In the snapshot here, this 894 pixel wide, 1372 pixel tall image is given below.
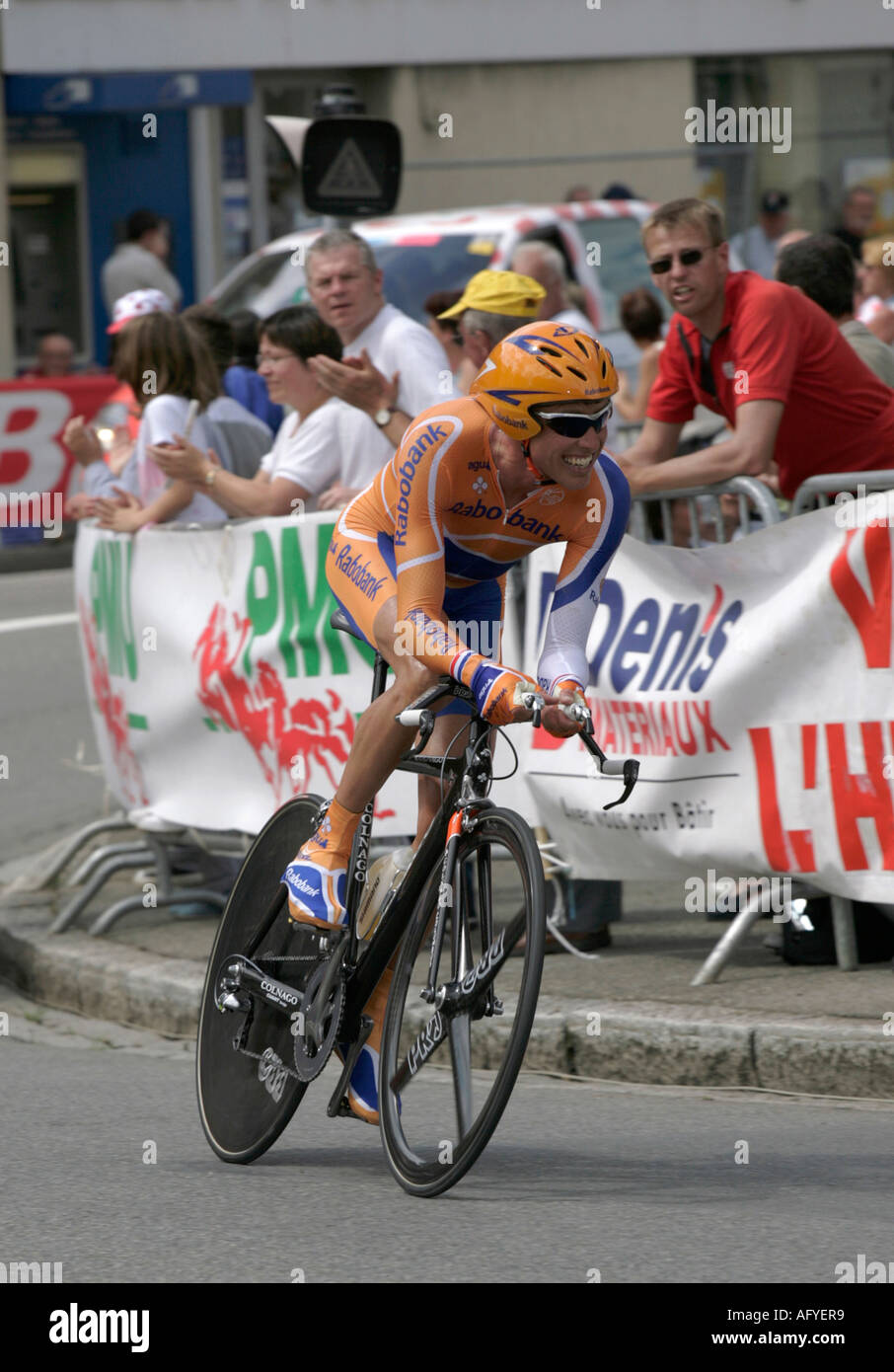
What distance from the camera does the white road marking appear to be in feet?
48.5

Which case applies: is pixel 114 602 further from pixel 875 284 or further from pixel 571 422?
pixel 875 284

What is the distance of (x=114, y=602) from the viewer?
27.6ft

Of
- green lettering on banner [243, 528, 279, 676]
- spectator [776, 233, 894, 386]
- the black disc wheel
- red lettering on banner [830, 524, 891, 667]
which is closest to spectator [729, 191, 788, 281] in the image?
spectator [776, 233, 894, 386]

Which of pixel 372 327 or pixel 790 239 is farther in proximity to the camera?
pixel 790 239

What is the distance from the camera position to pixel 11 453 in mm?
17812

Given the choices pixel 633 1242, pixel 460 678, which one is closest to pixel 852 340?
pixel 460 678

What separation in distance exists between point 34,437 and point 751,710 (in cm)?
1224

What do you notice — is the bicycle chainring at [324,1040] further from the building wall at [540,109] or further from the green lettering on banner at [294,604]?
the building wall at [540,109]

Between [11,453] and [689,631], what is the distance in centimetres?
1187

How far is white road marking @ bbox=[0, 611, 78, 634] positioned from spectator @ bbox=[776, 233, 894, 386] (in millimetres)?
7766

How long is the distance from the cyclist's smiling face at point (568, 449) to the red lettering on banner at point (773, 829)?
1902 mm

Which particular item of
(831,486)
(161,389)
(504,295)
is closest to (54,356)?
(161,389)

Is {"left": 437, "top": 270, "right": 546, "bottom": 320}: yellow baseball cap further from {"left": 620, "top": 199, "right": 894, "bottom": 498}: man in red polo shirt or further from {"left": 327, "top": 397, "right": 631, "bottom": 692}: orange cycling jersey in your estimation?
{"left": 327, "top": 397, "right": 631, "bottom": 692}: orange cycling jersey

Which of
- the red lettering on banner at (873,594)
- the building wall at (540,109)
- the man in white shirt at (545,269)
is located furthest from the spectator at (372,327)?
the building wall at (540,109)
